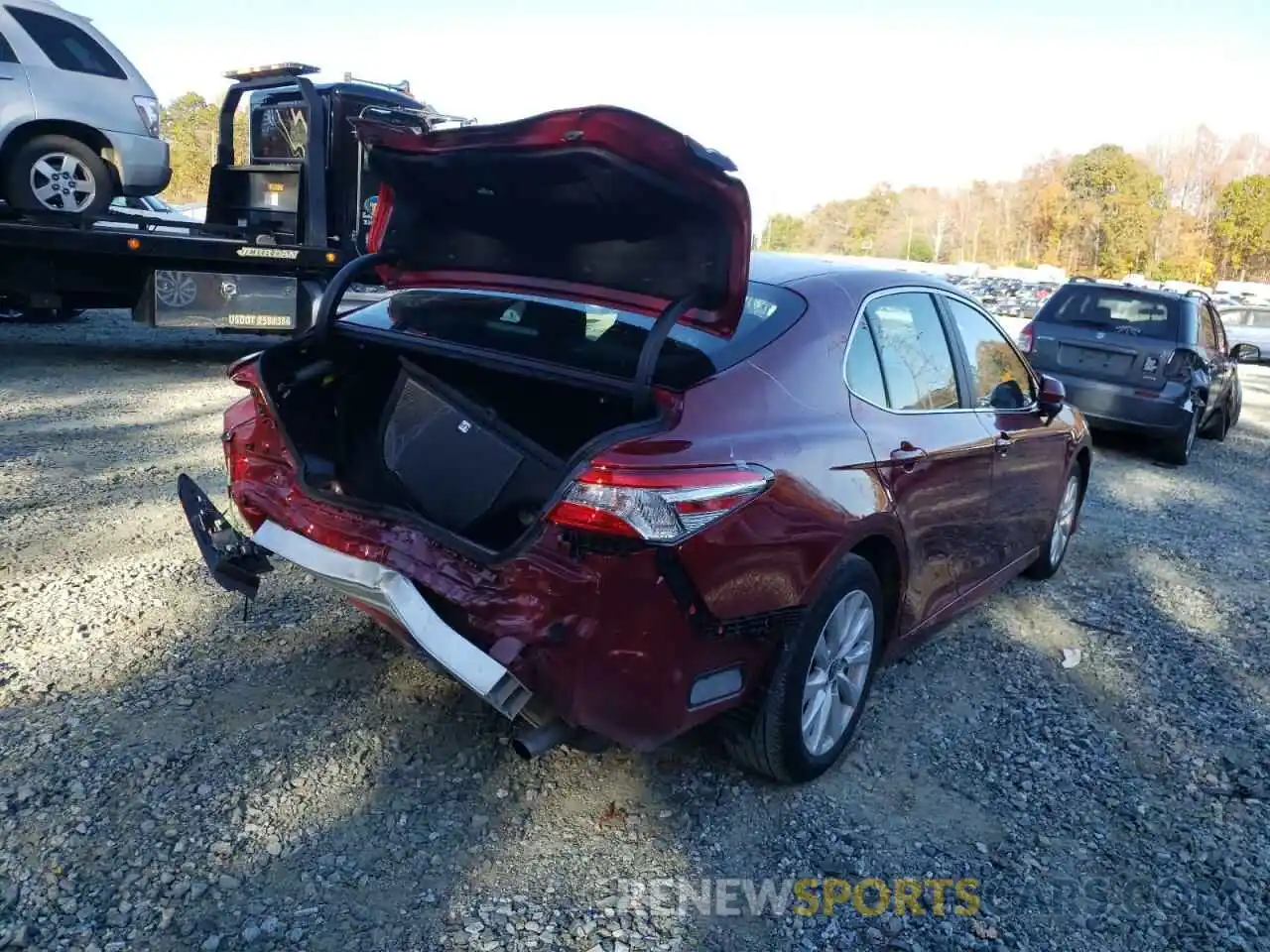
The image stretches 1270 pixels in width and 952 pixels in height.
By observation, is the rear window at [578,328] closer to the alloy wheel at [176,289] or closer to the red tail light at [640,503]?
the red tail light at [640,503]

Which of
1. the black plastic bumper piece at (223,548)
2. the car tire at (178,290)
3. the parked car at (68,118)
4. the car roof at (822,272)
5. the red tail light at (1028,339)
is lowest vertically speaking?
the black plastic bumper piece at (223,548)

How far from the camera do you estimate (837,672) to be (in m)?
3.46

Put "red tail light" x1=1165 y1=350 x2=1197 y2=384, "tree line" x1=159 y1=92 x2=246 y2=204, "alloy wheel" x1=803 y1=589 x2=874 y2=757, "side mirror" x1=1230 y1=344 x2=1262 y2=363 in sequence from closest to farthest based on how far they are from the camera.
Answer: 1. "alloy wheel" x1=803 y1=589 x2=874 y2=757
2. "red tail light" x1=1165 y1=350 x2=1197 y2=384
3. "side mirror" x1=1230 y1=344 x2=1262 y2=363
4. "tree line" x1=159 y1=92 x2=246 y2=204

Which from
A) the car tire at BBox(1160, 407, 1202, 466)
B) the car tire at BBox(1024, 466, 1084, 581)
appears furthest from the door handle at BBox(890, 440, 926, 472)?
the car tire at BBox(1160, 407, 1202, 466)

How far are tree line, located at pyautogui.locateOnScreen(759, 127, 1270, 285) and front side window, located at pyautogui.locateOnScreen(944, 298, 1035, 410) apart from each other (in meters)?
53.6

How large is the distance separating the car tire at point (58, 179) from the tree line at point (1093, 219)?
50307mm

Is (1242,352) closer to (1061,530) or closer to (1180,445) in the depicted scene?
(1180,445)

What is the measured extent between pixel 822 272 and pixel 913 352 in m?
0.51

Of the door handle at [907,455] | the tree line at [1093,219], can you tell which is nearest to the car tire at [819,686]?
the door handle at [907,455]

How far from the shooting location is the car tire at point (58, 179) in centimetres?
865

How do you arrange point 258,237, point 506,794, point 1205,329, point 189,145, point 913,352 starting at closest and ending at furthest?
point 506,794 < point 913,352 < point 258,237 < point 1205,329 < point 189,145

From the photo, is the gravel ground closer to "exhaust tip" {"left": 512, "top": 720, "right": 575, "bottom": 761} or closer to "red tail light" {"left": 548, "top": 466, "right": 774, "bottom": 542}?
"exhaust tip" {"left": 512, "top": 720, "right": 575, "bottom": 761}

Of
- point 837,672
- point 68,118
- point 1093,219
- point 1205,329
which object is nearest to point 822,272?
point 837,672

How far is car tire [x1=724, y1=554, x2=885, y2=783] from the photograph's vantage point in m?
3.13
